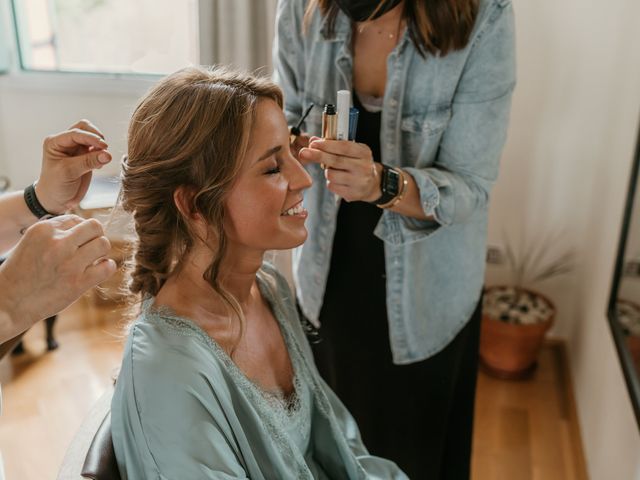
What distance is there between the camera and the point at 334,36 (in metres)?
1.31

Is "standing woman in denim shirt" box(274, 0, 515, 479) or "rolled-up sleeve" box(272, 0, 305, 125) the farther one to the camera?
"rolled-up sleeve" box(272, 0, 305, 125)

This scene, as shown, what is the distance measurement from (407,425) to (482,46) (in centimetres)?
92

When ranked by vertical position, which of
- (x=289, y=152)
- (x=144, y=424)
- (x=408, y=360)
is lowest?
(x=408, y=360)

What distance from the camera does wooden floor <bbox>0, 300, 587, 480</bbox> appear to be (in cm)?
211

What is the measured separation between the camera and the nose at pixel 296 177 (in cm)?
108

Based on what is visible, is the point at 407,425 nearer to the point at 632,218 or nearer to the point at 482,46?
the point at 632,218

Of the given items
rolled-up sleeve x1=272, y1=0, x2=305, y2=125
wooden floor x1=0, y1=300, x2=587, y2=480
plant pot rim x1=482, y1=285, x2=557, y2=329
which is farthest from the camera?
plant pot rim x1=482, y1=285, x2=557, y2=329

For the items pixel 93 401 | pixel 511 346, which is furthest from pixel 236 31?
pixel 511 346

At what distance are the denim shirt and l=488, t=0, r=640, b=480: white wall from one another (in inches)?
27.4

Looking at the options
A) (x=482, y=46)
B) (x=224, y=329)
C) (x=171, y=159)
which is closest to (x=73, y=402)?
(x=224, y=329)

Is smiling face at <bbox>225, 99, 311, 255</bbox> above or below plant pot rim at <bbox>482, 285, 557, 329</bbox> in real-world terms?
above

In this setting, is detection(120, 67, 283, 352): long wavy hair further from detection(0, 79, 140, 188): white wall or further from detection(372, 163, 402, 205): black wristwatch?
detection(0, 79, 140, 188): white wall

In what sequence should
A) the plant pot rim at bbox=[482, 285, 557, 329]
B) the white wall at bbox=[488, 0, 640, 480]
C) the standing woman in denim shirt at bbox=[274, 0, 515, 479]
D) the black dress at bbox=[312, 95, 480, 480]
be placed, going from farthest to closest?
the plant pot rim at bbox=[482, 285, 557, 329] < the white wall at bbox=[488, 0, 640, 480] < the black dress at bbox=[312, 95, 480, 480] < the standing woman in denim shirt at bbox=[274, 0, 515, 479]

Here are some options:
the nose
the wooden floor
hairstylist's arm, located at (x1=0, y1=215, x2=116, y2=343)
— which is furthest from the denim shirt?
the wooden floor
